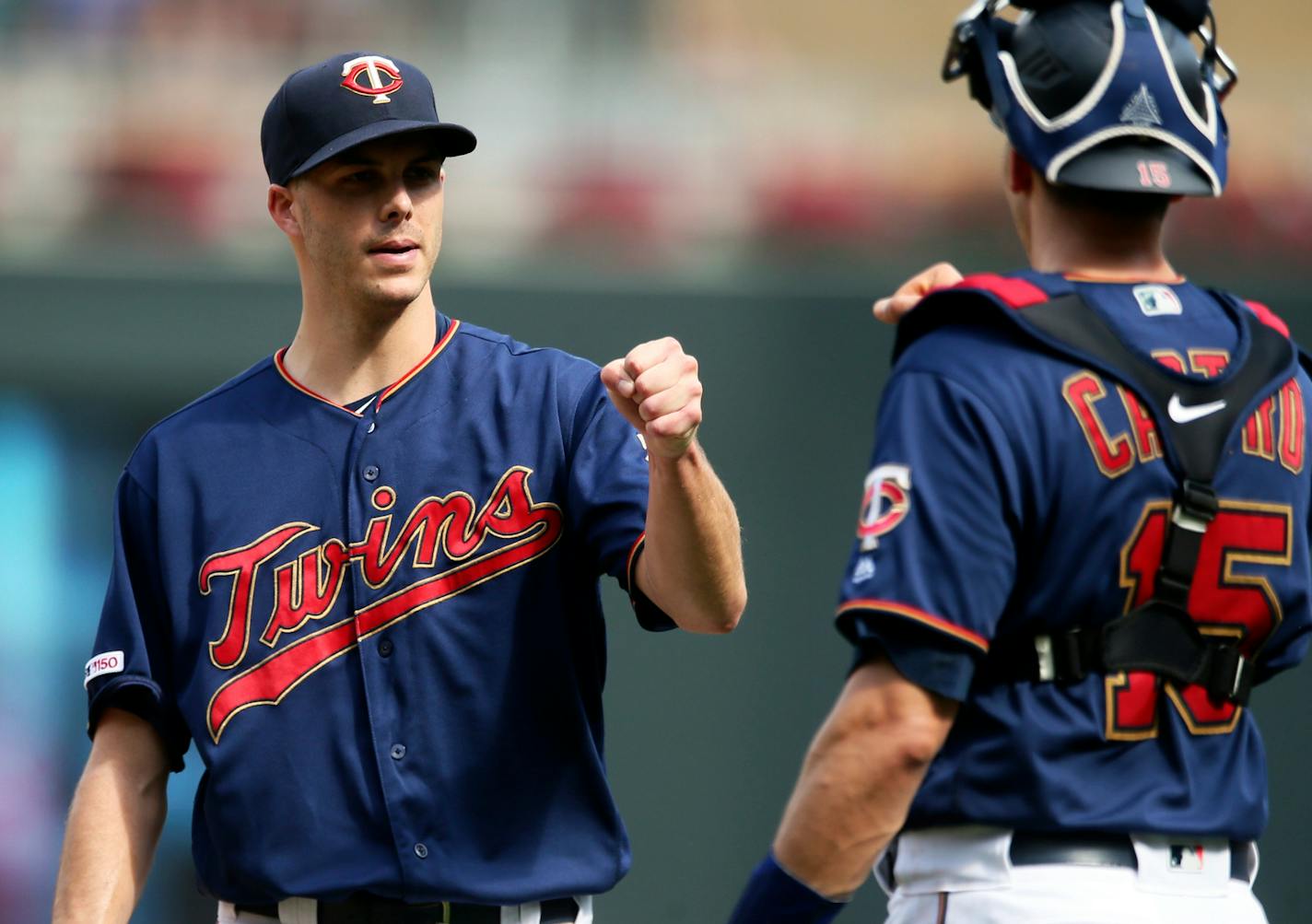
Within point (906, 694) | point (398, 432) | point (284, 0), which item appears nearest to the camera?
point (906, 694)

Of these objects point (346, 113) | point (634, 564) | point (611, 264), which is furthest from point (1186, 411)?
point (611, 264)

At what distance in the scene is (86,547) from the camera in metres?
8.40

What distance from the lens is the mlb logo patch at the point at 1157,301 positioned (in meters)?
2.62

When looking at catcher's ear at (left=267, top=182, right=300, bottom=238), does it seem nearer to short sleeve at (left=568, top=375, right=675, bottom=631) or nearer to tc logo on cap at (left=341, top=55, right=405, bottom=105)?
tc logo on cap at (left=341, top=55, right=405, bottom=105)

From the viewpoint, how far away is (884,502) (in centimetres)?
253

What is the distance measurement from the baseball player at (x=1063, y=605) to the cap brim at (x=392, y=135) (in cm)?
94

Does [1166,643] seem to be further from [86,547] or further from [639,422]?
[86,547]

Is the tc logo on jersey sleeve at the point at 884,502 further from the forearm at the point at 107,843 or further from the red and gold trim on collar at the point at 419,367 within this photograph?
the forearm at the point at 107,843

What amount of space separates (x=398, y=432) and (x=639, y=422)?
545 mm

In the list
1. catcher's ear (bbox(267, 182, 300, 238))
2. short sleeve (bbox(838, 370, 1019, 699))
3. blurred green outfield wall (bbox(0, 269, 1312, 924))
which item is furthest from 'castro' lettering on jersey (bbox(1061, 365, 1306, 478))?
blurred green outfield wall (bbox(0, 269, 1312, 924))

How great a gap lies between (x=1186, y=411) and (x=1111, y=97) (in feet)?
1.50

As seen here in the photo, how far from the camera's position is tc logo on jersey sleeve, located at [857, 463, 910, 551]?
2.51m

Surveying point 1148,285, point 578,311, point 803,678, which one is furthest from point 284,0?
point 1148,285

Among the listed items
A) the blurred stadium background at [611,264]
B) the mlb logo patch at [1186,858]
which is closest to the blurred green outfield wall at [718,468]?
the blurred stadium background at [611,264]
